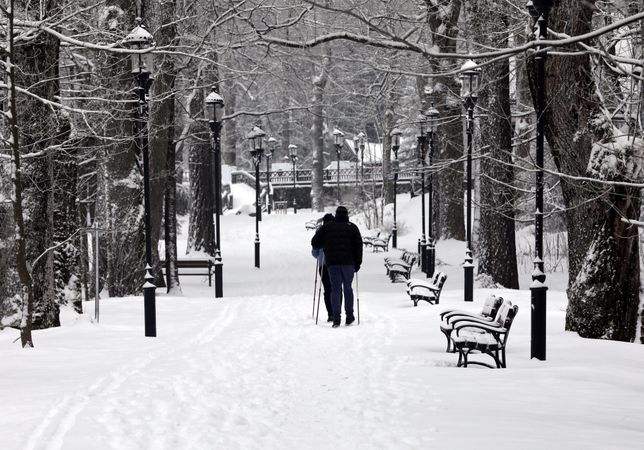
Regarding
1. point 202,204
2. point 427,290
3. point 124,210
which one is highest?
point 202,204

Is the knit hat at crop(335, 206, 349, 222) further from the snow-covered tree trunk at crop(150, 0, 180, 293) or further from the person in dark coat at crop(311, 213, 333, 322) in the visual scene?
the snow-covered tree trunk at crop(150, 0, 180, 293)

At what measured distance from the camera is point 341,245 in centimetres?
1384

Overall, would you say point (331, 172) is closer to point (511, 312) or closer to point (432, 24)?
point (432, 24)

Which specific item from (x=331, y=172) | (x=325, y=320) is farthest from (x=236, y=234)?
(x=325, y=320)

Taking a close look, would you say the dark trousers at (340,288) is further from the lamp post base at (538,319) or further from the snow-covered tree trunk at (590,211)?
the lamp post base at (538,319)

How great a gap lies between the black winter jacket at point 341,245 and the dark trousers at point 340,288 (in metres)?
0.10

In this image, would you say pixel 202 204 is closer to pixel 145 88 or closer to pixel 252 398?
pixel 145 88

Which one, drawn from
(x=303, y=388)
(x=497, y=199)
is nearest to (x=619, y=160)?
(x=303, y=388)

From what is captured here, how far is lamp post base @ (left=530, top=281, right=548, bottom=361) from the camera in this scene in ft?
31.9

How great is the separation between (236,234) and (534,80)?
32.3 meters

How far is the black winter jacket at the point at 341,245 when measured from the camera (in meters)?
13.8

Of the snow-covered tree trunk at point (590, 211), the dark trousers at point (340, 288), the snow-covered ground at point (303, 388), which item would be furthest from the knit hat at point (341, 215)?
the snow-covered tree trunk at point (590, 211)

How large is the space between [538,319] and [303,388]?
2894 millimetres

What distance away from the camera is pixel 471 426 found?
6.62 meters
